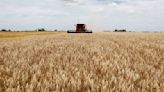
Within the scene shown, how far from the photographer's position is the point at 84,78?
10.6ft

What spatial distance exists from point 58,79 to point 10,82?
19.5 inches

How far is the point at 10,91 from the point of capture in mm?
2543

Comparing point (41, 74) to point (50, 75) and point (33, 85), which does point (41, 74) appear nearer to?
point (50, 75)

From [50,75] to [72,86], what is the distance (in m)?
0.62

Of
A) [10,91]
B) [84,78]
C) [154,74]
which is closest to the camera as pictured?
[10,91]

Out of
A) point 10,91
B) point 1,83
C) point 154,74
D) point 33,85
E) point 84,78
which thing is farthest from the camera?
point 154,74

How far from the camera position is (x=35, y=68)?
3.88m

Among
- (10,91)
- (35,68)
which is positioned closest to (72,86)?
(10,91)

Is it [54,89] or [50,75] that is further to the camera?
[50,75]

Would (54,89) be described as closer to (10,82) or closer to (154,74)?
(10,82)

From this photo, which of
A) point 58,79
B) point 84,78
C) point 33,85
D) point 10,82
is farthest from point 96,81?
point 10,82

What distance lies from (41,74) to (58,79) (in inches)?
17.6

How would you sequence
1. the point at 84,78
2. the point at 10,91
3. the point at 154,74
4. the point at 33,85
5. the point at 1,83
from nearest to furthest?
the point at 10,91
the point at 33,85
the point at 1,83
the point at 84,78
the point at 154,74

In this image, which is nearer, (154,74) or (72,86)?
(72,86)
